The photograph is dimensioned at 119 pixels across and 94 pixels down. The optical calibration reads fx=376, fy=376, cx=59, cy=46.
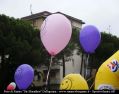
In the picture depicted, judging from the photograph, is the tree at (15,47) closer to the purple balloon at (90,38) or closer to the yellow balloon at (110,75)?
the purple balloon at (90,38)

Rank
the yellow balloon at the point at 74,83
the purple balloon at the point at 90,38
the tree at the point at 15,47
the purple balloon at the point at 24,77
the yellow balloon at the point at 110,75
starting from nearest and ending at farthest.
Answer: the yellow balloon at the point at 110,75 → the yellow balloon at the point at 74,83 → the purple balloon at the point at 90,38 → the purple balloon at the point at 24,77 → the tree at the point at 15,47

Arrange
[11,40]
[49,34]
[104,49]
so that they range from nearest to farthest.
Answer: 1. [49,34]
2. [11,40]
3. [104,49]

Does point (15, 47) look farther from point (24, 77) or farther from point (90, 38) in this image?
point (90, 38)

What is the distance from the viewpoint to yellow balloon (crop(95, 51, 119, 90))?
12281 mm

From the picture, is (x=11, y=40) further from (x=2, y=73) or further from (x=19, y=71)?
(x=19, y=71)

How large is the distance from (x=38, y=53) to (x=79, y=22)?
2672 centimetres

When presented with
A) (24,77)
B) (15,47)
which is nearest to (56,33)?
(24,77)

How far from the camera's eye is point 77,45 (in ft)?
121

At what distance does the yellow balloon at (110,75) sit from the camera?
12281 millimetres

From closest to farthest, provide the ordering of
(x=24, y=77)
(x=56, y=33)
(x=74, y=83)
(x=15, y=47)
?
(x=56, y=33), (x=74, y=83), (x=24, y=77), (x=15, y=47)

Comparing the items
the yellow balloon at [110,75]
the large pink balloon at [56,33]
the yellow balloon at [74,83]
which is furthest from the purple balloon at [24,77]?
the yellow balloon at [110,75]

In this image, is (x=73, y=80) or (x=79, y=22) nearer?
(x=73, y=80)

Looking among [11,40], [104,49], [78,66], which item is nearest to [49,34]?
→ [11,40]

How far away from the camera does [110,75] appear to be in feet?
40.8
